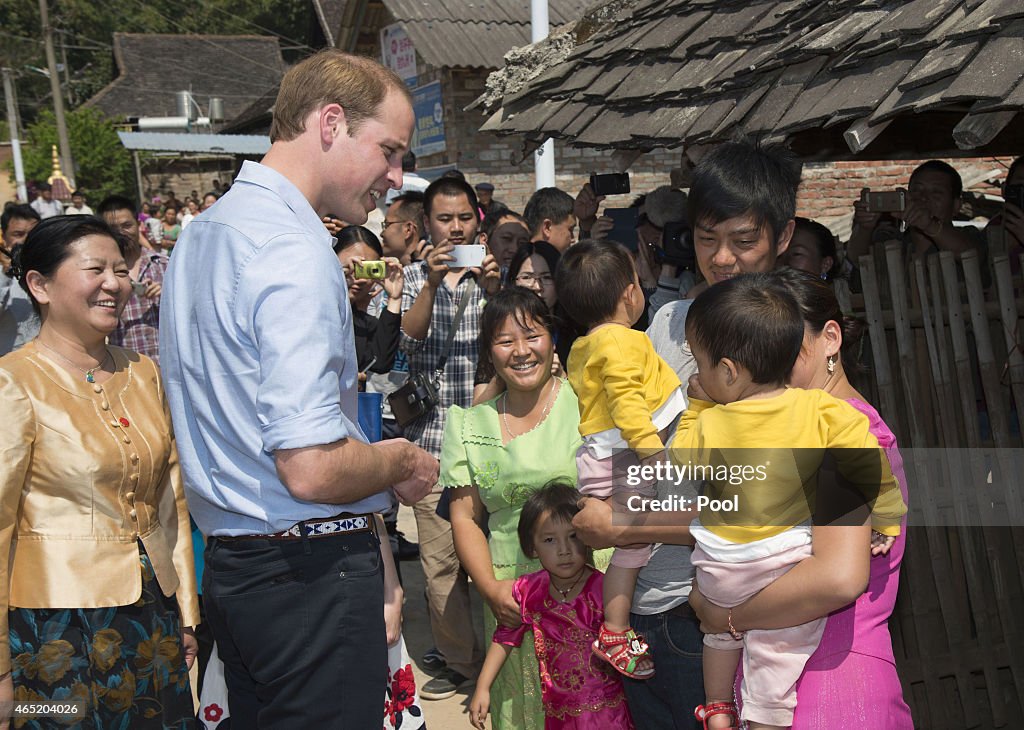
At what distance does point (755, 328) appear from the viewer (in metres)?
2.18

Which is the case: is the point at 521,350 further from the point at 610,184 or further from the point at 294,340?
the point at 610,184

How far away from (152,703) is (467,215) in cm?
321

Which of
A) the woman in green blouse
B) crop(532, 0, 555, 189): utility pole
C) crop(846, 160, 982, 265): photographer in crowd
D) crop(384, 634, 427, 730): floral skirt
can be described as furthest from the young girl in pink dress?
crop(532, 0, 555, 189): utility pole

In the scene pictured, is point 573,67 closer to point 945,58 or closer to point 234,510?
point 945,58

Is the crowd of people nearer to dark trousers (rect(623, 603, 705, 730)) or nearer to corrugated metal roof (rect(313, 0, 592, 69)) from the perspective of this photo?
dark trousers (rect(623, 603, 705, 730))

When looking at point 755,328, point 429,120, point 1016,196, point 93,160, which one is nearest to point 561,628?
point 755,328

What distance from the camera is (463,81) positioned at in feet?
46.6

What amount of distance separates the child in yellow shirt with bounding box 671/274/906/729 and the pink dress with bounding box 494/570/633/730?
1207 millimetres

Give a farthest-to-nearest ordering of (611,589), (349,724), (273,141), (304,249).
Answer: (611,589)
(273,141)
(349,724)
(304,249)

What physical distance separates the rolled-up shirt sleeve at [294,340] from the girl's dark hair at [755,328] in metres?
0.84

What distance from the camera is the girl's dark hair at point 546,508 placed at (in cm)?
360

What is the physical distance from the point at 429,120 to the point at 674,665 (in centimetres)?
1308

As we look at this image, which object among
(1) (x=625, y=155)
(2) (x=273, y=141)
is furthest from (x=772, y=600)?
(1) (x=625, y=155)

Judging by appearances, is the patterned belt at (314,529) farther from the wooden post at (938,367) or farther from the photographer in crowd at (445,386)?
the wooden post at (938,367)
